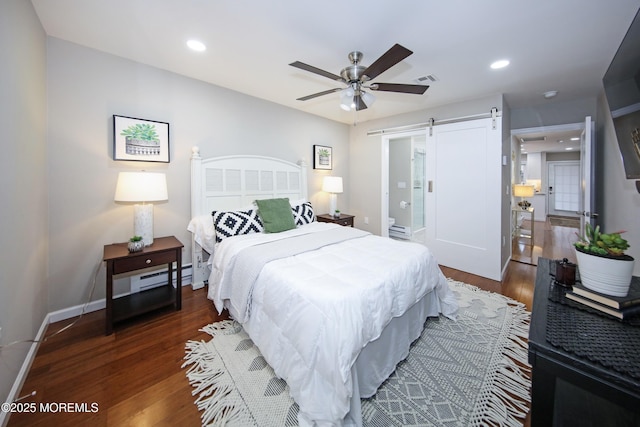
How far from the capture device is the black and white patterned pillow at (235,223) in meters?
2.70

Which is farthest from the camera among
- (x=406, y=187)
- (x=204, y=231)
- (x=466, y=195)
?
(x=406, y=187)

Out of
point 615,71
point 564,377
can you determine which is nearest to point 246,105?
point 615,71

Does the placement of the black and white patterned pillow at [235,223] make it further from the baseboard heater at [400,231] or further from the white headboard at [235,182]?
the baseboard heater at [400,231]

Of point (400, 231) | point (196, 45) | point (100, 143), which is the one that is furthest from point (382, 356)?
point (400, 231)

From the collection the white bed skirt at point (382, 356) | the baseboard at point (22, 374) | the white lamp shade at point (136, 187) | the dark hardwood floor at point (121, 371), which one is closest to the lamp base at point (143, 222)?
the white lamp shade at point (136, 187)

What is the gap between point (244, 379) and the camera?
1621 millimetres

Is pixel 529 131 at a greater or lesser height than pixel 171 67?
lesser

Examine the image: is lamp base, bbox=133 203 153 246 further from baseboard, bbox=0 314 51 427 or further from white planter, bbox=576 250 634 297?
white planter, bbox=576 250 634 297

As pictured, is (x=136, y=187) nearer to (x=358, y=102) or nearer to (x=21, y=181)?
(x=21, y=181)

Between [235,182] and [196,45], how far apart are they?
1520 mm

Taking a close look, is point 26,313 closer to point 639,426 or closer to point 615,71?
point 639,426

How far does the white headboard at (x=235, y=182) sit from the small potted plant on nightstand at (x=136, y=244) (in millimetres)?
677

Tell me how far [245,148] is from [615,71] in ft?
11.5

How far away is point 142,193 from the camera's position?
2279mm
